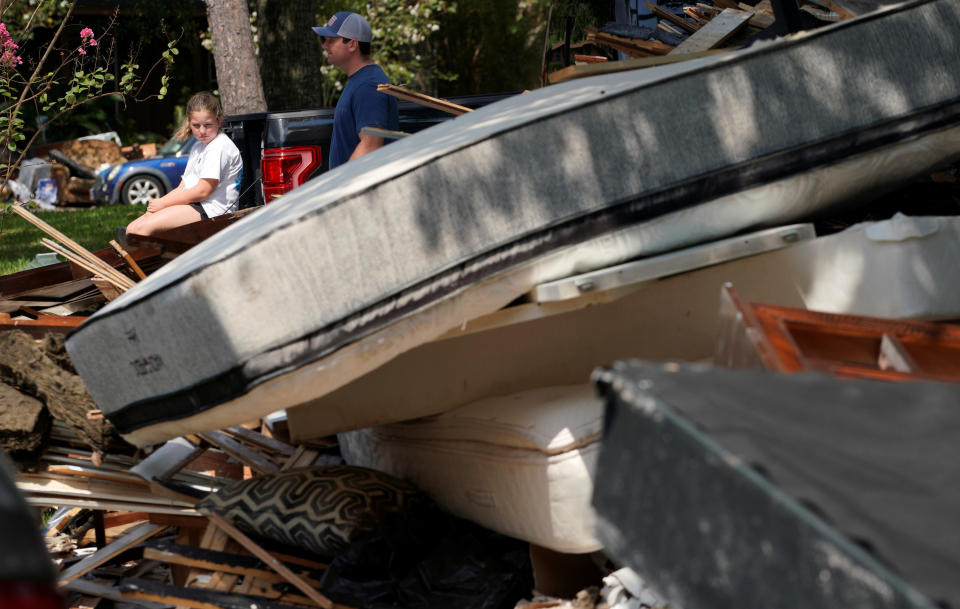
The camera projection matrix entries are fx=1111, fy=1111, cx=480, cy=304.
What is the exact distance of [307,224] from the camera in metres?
2.89

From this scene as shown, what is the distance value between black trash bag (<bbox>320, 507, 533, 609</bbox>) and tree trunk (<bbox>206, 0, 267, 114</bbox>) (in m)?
7.06

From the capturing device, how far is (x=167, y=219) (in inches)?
223

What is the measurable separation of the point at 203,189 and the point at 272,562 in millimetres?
2901

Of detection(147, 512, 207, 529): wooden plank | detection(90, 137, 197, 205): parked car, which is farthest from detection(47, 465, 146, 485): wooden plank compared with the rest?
detection(90, 137, 197, 205): parked car

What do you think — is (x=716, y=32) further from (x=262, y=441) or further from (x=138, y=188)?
(x=138, y=188)

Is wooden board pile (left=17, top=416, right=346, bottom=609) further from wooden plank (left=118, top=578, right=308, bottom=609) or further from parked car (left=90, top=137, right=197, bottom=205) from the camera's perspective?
parked car (left=90, top=137, right=197, bottom=205)

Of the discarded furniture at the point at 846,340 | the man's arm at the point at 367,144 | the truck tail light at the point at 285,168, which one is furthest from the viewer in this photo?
the truck tail light at the point at 285,168

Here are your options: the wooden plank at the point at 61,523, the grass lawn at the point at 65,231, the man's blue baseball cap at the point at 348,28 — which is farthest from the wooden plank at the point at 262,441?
the grass lawn at the point at 65,231

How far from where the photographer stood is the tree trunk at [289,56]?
10.6 metres

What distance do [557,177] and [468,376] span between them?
782 millimetres

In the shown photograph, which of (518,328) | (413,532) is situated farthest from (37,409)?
(518,328)

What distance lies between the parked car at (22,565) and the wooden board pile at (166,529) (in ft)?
7.10

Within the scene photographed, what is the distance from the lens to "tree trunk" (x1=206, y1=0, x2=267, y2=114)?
32.2 feet

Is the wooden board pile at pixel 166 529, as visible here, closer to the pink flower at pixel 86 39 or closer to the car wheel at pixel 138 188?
the pink flower at pixel 86 39
